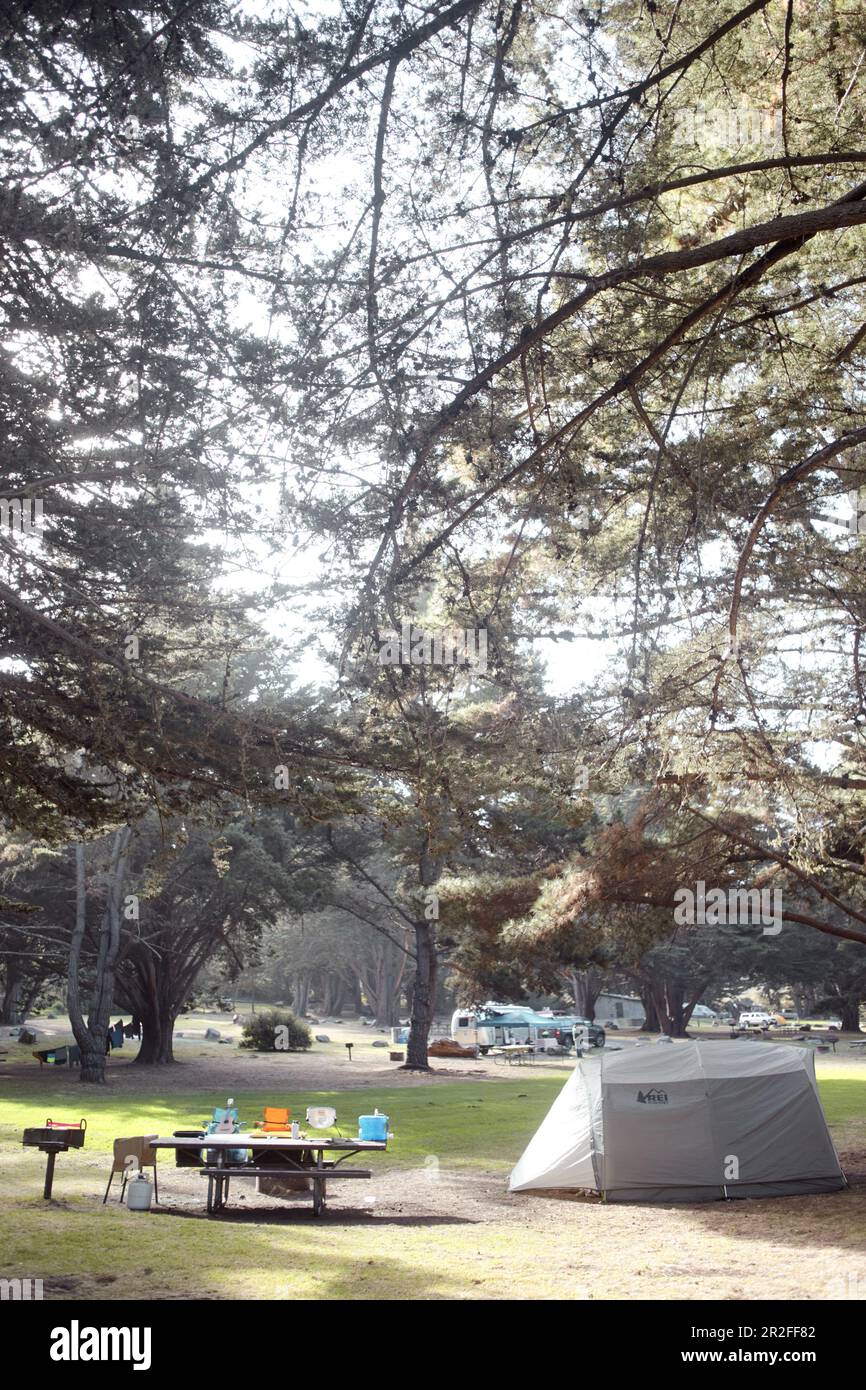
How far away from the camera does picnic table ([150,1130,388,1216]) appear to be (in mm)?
12344

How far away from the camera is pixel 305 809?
31.2 ft

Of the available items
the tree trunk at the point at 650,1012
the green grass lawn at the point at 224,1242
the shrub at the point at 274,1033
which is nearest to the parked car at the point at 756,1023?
the tree trunk at the point at 650,1012

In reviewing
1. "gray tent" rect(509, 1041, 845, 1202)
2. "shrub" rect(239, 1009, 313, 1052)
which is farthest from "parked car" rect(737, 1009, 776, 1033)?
"gray tent" rect(509, 1041, 845, 1202)

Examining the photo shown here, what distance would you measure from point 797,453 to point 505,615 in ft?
8.66

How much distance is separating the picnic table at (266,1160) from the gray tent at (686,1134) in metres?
3.05

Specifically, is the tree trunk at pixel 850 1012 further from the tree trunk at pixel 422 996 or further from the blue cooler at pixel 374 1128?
the blue cooler at pixel 374 1128

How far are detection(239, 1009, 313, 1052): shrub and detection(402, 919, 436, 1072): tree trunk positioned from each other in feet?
30.2

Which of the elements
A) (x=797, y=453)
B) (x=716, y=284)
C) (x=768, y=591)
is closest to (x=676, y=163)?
(x=716, y=284)

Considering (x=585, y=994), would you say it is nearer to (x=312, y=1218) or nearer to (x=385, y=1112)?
(x=385, y=1112)

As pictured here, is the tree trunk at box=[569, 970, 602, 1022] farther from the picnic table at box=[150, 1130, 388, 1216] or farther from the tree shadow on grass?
the tree shadow on grass

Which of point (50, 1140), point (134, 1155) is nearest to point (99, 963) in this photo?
point (134, 1155)

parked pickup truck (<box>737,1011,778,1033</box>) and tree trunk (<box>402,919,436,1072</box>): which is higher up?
tree trunk (<box>402,919,436,1072</box>)
